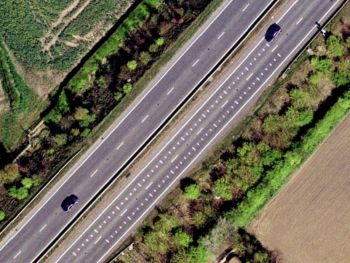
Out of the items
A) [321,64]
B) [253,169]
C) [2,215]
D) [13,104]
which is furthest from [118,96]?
[321,64]

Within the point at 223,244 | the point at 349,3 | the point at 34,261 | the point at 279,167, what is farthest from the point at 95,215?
the point at 349,3

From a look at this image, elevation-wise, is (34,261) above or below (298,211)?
below

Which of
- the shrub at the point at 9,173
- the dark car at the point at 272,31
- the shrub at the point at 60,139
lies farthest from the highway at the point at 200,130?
the shrub at the point at 9,173

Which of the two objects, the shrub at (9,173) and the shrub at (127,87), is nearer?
the shrub at (9,173)

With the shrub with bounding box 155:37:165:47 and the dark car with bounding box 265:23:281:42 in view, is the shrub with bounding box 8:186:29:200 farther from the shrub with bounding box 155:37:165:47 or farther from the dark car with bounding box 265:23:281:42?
the dark car with bounding box 265:23:281:42

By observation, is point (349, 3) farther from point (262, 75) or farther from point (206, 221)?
point (206, 221)

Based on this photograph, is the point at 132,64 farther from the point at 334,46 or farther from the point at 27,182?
the point at 334,46

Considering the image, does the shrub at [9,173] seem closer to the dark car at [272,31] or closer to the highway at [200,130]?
the highway at [200,130]
